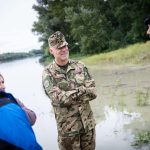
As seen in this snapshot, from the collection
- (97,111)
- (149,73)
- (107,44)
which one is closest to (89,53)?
(107,44)

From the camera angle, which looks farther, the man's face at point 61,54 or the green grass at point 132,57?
the green grass at point 132,57

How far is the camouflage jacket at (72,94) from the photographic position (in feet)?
15.5

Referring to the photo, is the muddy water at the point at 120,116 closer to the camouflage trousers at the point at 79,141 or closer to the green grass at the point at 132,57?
the camouflage trousers at the point at 79,141

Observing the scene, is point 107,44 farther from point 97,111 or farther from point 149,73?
point 97,111

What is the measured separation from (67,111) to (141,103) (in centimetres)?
565

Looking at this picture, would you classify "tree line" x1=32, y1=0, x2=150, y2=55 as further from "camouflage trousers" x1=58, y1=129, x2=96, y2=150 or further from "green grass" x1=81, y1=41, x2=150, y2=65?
"camouflage trousers" x1=58, y1=129, x2=96, y2=150

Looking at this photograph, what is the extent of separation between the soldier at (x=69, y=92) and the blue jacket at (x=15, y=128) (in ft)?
6.60

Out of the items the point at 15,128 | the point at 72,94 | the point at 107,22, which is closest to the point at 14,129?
the point at 15,128

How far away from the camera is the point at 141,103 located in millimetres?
10164

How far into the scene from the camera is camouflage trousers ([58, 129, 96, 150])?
4.83 meters

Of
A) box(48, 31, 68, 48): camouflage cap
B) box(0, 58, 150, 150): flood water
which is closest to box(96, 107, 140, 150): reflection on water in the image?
box(0, 58, 150, 150): flood water

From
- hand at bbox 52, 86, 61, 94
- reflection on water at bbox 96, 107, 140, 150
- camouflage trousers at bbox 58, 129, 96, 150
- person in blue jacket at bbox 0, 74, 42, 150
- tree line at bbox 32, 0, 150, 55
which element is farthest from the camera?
tree line at bbox 32, 0, 150, 55

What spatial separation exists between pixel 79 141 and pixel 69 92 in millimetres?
603

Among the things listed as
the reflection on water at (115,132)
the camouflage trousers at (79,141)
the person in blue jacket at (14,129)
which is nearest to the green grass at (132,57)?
the reflection on water at (115,132)
